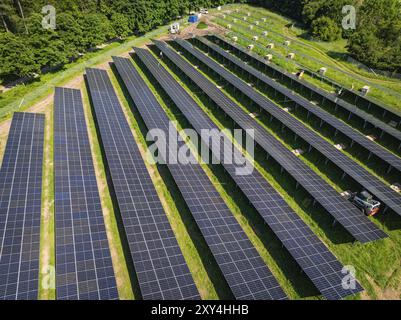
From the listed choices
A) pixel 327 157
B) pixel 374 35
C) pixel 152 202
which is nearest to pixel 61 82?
pixel 152 202

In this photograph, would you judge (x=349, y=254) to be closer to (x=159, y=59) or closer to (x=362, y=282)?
(x=362, y=282)

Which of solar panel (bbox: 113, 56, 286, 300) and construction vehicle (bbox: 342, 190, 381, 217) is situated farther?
construction vehicle (bbox: 342, 190, 381, 217)

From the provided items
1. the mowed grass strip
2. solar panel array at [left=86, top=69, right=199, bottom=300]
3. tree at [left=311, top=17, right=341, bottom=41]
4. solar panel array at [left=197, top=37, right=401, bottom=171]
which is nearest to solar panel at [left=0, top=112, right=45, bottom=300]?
solar panel array at [left=86, top=69, right=199, bottom=300]

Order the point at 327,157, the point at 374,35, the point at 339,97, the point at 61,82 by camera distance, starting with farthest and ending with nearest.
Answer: the point at 374,35 → the point at 61,82 → the point at 339,97 → the point at 327,157

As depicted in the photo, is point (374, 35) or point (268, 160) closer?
point (268, 160)

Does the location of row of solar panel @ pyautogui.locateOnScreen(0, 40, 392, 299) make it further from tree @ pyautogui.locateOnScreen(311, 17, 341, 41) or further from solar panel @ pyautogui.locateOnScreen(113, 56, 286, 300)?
tree @ pyautogui.locateOnScreen(311, 17, 341, 41)

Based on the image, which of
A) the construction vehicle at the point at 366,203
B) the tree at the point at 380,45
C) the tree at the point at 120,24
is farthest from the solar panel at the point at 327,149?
the tree at the point at 120,24

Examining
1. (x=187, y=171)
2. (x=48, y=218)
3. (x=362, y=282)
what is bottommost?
(x=362, y=282)

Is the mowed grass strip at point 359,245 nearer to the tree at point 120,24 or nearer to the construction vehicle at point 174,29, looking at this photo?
the tree at point 120,24
